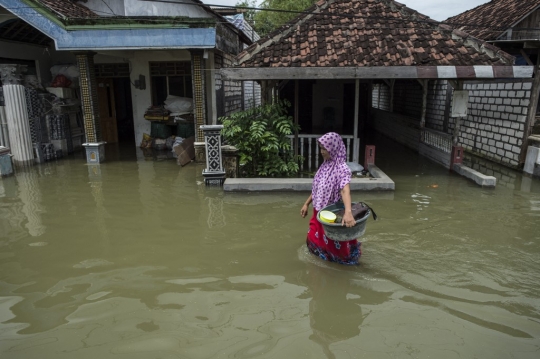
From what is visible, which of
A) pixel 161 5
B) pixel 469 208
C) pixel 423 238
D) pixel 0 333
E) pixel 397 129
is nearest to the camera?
pixel 0 333

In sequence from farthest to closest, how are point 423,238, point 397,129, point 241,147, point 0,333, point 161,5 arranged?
point 397,129 < point 161,5 < point 241,147 < point 423,238 < point 0,333

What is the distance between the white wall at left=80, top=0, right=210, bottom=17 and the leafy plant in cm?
534

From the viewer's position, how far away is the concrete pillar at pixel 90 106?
10.4 m

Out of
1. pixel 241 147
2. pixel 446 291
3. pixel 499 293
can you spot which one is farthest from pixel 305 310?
pixel 241 147

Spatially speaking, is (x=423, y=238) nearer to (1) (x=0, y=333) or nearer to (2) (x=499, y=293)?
(2) (x=499, y=293)

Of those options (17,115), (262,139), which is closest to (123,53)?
(17,115)

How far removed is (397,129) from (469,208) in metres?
8.55

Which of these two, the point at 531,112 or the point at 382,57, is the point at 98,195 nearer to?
the point at 382,57

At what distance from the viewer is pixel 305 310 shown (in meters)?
3.89

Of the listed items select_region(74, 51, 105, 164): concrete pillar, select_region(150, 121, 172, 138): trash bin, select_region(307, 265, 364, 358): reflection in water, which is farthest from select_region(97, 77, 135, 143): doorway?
select_region(307, 265, 364, 358): reflection in water

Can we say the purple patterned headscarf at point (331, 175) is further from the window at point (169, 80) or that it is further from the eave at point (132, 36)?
the window at point (169, 80)

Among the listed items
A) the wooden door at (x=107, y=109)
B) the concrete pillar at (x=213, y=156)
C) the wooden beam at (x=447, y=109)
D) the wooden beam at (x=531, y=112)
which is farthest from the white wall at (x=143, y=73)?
the wooden beam at (x=531, y=112)

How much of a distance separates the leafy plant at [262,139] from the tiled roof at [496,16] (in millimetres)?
5186

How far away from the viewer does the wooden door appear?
1353 centimetres
